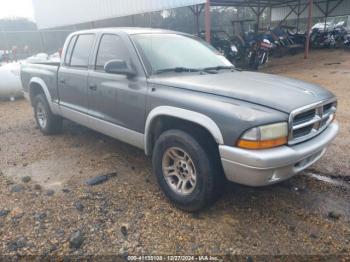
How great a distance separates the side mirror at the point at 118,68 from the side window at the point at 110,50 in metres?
0.28

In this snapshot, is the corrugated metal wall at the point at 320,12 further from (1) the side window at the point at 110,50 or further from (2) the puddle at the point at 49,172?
(2) the puddle at the point at 49,172

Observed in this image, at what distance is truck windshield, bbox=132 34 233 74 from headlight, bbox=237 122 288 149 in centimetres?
138

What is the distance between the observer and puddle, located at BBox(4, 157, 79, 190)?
403cm

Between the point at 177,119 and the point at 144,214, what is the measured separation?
993mm

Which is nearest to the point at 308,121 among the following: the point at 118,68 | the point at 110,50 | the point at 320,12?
the point at 118,68

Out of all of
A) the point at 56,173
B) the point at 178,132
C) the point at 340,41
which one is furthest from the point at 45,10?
the point at 178,132

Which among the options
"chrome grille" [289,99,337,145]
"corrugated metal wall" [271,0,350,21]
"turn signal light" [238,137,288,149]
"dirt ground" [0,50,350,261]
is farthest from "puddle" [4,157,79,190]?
"corrugated metal wall" [271,0,350,21]

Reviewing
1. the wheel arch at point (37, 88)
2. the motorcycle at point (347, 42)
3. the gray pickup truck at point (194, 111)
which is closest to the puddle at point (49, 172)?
the gray pickup truck at point (194, 111)

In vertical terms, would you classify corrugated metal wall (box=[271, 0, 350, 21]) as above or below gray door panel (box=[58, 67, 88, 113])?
above

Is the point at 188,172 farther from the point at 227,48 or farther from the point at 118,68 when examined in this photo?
the point at 227,48

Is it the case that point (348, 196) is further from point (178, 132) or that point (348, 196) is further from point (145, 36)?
point (145, 36)

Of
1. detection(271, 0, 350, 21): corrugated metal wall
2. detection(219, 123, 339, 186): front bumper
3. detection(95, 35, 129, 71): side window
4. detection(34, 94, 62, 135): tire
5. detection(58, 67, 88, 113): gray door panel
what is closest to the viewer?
detection(219, 123, 339, 186): front bumper

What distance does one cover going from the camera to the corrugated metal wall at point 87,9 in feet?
40.5

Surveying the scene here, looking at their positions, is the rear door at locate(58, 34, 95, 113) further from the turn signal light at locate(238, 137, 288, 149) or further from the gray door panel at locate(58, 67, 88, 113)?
the turn signal light at locate(238, 137, 288, 149)
